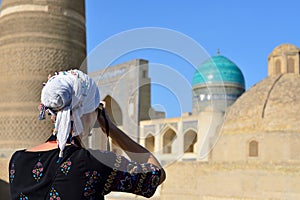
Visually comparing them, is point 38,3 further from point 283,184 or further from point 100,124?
point 283,184

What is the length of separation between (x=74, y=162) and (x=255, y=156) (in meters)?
11.3

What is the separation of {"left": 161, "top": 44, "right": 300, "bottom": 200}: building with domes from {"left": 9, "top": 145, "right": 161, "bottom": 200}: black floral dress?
30.2 ft

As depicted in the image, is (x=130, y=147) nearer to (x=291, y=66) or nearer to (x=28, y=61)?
(x=28, y=61)

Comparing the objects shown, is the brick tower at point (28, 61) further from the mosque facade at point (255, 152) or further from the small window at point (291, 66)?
the small window at point (291, 66)

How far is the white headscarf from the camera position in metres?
0.95

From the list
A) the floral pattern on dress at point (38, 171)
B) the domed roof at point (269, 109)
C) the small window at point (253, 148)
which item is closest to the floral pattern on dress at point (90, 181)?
the floral pattern on dress at point (38, 171)

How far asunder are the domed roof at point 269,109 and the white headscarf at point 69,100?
35.7 feet

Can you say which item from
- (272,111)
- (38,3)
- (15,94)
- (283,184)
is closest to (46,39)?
(38,3)

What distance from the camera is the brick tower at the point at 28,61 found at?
21.0 feet

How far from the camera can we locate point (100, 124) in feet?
3.43

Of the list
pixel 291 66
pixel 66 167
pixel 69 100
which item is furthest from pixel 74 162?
pixel 291 66

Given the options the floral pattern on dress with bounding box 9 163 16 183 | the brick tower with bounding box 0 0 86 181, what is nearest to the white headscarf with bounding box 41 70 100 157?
the floral pattern on dress with bounding box 9 163 16 183

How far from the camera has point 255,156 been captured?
1166 centimetres

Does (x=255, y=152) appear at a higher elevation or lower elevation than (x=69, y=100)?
lower
